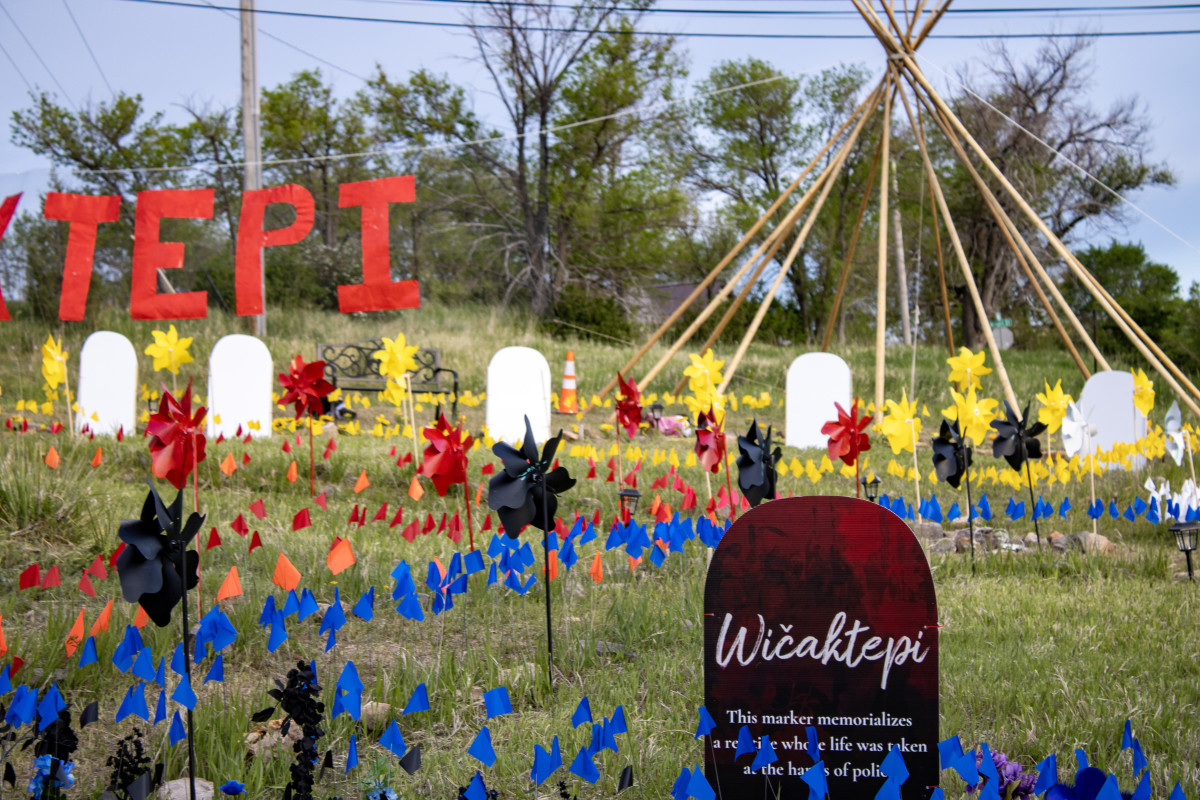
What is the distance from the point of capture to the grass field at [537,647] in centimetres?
195

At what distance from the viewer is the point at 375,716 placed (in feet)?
6.99

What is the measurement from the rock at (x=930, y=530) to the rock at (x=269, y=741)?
317 centimetres

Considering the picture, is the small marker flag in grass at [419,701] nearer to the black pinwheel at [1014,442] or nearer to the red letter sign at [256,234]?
the black pinwheel at [1014,442]

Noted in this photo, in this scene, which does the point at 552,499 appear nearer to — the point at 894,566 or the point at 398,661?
the point at 398,661

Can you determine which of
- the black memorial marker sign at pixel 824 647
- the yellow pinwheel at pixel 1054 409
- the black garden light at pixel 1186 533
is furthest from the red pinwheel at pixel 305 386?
the black garden light at pixel 1186 533

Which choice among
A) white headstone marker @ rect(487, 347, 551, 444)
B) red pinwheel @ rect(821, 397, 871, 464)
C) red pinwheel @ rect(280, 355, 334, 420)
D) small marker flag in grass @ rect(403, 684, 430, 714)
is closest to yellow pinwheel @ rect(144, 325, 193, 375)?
red pinwheel @ rect(280, 355, 334, 420)

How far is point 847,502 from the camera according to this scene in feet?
5.34

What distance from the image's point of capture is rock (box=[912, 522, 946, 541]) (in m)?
4.33

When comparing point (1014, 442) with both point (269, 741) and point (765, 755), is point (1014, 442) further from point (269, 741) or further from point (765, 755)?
point (269, 741)

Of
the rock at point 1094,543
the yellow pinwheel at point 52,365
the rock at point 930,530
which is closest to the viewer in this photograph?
the rock at point 1094,543

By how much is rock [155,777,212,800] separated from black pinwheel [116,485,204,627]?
346mm

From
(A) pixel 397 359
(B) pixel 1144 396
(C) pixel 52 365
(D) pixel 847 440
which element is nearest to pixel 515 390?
(A) pixel 397 359

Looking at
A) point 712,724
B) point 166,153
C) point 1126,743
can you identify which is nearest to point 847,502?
point 712,724

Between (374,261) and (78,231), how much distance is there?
3073 mm
